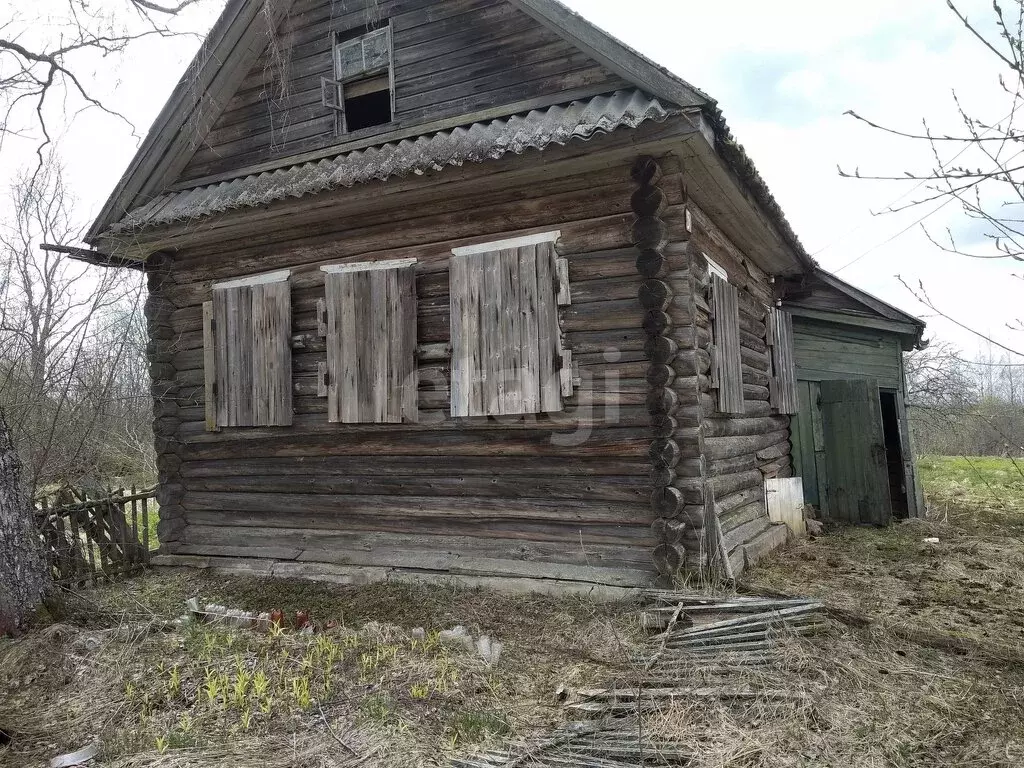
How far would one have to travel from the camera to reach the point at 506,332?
622 cm

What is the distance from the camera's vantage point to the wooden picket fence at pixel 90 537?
716cm

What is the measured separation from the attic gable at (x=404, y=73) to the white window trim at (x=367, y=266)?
4.99 ft

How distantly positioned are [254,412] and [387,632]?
3367mm

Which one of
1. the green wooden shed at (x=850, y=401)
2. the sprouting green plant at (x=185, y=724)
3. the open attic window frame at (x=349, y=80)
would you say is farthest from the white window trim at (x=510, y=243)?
the green wooden shed at (x=850, y=401)

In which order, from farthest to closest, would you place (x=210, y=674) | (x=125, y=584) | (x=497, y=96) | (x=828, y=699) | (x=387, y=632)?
(x=125, y=584) → (x=497, y=96) → (x=387, y=632) → (x=210, y=674) → (x=828, y=699)

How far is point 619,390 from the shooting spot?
19.5 feet

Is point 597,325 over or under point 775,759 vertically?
over

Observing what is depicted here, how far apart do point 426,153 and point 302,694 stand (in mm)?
4480

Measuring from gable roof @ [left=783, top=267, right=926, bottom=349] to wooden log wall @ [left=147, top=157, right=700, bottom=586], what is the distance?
531 cm

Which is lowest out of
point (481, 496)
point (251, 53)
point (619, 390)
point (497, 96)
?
point (481, 496)

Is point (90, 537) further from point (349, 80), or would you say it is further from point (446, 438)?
point (349, 80)

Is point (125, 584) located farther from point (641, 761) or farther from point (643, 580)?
point (641, 761)

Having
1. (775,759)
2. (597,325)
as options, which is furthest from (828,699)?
(597,325)

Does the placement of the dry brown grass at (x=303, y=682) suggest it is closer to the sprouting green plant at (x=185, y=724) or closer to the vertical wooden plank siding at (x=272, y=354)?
the sprouting green plant at (x=185, y=724)
